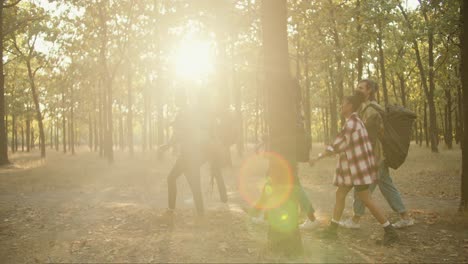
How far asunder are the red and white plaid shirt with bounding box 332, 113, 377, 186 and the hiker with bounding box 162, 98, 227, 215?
8.17 ft

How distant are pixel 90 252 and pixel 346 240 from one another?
12.1 ft

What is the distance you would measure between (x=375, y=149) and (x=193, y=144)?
308cm

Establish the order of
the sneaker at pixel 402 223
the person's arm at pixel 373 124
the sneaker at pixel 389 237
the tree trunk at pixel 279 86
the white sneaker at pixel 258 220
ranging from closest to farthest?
the tree trunk at pixel 279 86
the sneaker at pixel 389 237
the person's arm at pixel 373 124
the sneaker at pixel 402 223
the white sneaker at pixel 258 220

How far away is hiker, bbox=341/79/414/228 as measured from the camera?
602cm

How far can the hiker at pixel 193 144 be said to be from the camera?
283 inches

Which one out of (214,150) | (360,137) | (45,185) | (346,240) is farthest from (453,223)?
(45,185)

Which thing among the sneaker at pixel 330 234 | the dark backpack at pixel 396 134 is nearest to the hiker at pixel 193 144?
the sneaker at pixel 330 234

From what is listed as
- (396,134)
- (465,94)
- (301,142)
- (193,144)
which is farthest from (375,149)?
(193,144)

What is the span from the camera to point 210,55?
25.7m

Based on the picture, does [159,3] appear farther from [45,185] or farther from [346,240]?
[346,240]

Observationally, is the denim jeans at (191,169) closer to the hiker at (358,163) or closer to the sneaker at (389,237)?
the hiker at (358,163)

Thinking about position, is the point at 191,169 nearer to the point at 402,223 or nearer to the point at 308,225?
the point at 308,225

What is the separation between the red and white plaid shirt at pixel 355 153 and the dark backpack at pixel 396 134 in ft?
1.98

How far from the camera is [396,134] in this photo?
622 centimetres
